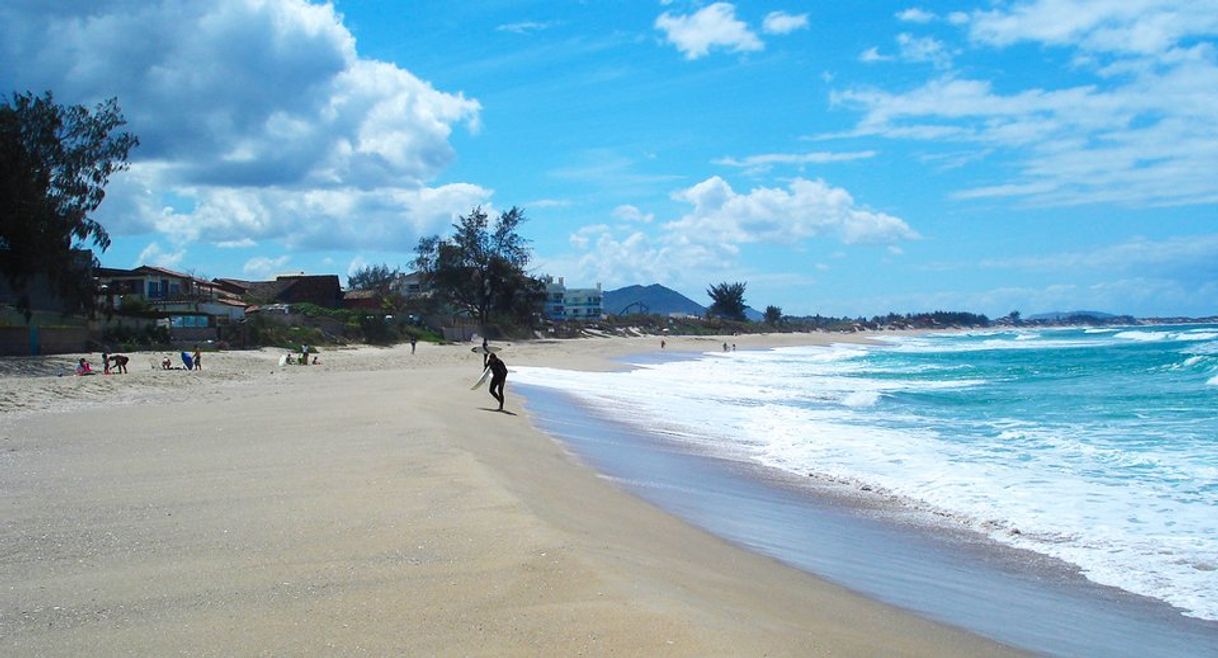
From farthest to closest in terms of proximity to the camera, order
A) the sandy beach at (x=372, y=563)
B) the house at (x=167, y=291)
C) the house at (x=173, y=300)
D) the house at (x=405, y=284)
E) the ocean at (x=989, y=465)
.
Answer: the house at (x=405, y=284), the house at (x=167, y=291), the house at (x=173, y=300), the ocean at (x=989, y=465), the sandy beach at (x=372, y=563)

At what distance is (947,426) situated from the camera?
1833 cm

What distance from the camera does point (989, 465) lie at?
42.8 ft

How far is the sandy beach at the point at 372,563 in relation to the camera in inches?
176

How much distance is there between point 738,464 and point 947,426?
7.23 meters

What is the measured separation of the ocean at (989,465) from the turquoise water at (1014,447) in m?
0.04

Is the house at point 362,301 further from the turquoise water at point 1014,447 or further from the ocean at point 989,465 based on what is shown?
the ocean at point 989,465

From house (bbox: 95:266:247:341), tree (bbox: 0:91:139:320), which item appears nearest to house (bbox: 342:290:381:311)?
house (bbox: 95:266:247:341)

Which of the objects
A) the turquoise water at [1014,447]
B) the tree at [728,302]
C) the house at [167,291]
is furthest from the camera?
the tree at [728,302]

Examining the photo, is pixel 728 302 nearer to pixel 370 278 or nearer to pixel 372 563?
pixel 370 278

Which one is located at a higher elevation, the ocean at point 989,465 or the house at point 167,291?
the house at point 167,291

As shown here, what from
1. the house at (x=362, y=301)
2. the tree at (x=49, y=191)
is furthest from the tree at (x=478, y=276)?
the tree at (x=49, y=191)

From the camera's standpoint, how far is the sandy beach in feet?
14.7

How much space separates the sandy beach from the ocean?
50.7 inches

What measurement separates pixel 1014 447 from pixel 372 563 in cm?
1251
